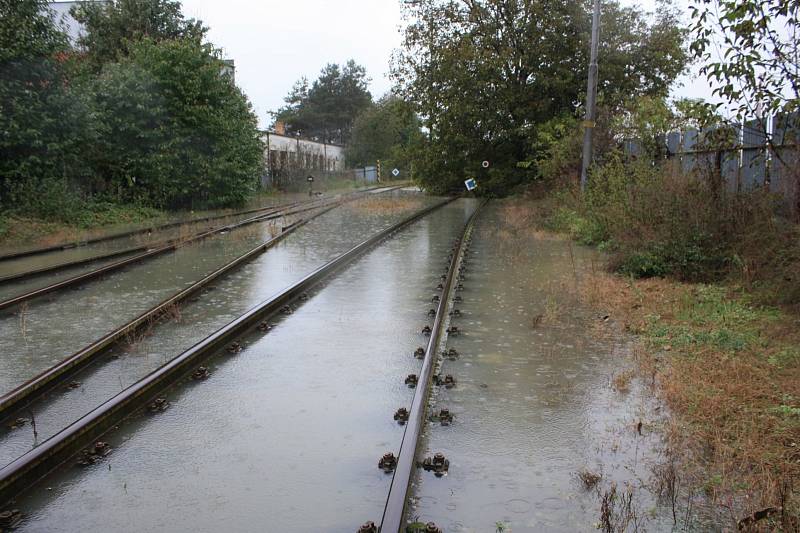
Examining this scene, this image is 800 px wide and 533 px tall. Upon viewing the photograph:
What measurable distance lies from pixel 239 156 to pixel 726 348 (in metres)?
20.4

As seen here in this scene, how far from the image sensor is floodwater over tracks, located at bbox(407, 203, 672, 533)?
Result: 10.9 ft

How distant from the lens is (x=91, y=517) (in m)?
3.23

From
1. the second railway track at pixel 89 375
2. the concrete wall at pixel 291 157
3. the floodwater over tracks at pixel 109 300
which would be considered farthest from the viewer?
the concrete wall at pixel 291 157

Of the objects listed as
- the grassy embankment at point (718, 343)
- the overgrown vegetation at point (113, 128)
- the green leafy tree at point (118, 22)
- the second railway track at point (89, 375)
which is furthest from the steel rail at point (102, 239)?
the green leafy tree at point (118, 22)

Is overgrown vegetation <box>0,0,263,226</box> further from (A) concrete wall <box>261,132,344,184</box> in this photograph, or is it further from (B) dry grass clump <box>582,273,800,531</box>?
(B) dry grass clump <box>582,273,800,531</box>

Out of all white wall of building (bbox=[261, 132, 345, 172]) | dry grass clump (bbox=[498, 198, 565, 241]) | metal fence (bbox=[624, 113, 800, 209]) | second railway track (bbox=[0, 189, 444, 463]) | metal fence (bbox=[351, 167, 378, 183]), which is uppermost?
white wall of building (bbox=[261, 132, 345, 172])

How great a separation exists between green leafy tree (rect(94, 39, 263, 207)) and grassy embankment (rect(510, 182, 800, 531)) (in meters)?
14.7

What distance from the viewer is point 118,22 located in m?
33.8

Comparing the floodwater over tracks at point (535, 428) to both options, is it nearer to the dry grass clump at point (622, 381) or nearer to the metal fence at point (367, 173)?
→ the dry grass clump at point (622, 381)

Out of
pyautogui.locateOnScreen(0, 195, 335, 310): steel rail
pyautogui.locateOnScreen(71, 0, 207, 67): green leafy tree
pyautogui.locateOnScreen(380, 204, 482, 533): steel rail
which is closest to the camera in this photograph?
pyautogui.locateOnScreen(380, 204, 482, 533): steel rail

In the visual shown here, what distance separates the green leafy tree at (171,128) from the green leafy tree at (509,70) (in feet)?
35.3

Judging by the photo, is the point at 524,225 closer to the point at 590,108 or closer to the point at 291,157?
the point at 590,108

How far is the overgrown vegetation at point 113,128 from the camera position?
15992 mm

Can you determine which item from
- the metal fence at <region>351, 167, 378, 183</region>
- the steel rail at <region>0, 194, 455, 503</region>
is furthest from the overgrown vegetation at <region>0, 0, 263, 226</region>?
the metal fence at <region>351, 167, 378, 183</region>
